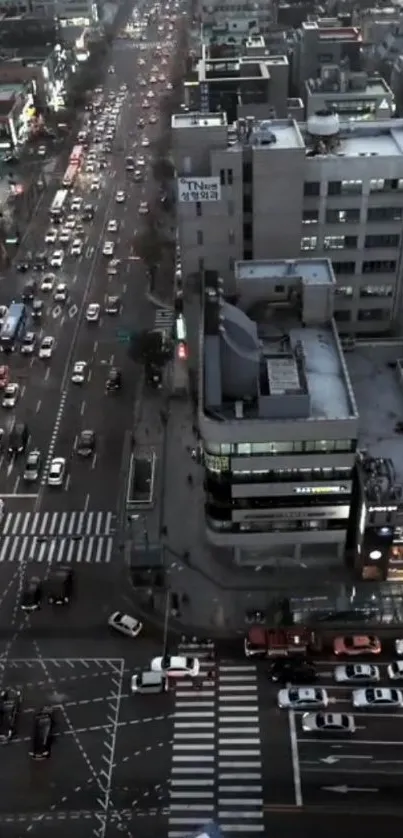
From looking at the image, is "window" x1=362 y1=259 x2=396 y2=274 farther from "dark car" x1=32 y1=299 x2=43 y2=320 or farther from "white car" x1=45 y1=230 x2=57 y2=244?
"white car" x1=45 y1=230 x2=57 y2=244

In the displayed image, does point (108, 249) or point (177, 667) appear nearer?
point (177, 667)

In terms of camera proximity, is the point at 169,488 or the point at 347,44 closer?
the point at 169,488

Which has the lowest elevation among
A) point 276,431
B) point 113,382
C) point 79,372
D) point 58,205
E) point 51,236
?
point 276,431

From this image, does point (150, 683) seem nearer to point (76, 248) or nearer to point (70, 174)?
point (76, 248)

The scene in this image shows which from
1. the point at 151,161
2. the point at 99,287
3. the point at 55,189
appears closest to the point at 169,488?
the point at 99,287

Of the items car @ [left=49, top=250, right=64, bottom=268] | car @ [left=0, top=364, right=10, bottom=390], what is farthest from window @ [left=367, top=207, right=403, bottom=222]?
car @ [left=49, top=250, right=64, bottom=268]

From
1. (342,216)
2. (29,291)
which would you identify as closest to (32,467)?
(29,291)

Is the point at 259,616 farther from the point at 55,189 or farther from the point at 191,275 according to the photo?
the point at 55,189
